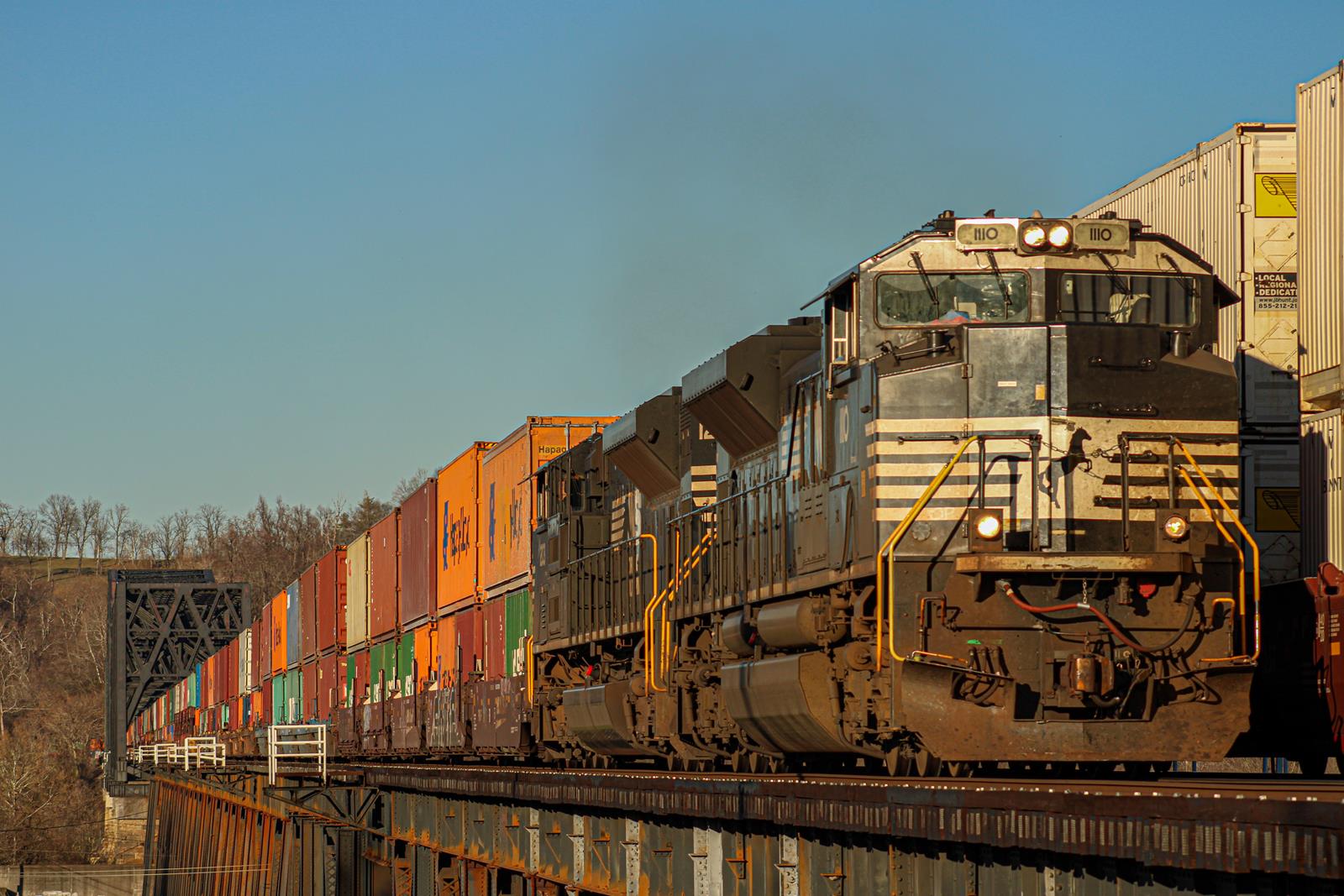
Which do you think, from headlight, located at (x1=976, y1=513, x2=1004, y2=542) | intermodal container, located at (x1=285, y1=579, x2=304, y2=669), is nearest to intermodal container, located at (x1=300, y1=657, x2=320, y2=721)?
intermodal container, located at (x1=285, y1=579, x2=304, y2=669)

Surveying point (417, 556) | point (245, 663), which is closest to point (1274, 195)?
point (417, 556)

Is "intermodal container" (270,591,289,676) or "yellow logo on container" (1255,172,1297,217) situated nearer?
"yellow logo on container" (1255,172,1297,217)

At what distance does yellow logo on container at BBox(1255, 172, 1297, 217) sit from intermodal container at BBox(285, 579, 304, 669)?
33.2 meters

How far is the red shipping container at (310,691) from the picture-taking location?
42.1 m

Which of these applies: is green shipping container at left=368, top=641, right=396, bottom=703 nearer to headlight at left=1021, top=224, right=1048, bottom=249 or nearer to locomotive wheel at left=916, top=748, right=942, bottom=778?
locomotive wheel at left=916, top=748, right=942, bottom=778

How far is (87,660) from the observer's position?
4833 inches

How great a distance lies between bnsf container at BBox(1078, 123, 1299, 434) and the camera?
15.4m

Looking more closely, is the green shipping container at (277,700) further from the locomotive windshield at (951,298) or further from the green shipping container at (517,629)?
the locomotive windshield at (951,298)

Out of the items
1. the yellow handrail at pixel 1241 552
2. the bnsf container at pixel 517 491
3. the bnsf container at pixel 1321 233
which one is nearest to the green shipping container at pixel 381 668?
the bnsf container at pixel 517 491

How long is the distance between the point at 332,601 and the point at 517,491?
16.9m

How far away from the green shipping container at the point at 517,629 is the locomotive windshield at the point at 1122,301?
39.0 ft

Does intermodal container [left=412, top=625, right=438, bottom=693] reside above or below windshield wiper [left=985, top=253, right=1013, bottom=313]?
below

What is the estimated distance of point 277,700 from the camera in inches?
1944

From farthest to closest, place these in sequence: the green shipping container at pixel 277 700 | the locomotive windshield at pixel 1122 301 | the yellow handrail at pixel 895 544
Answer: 1. the green shipping container at pixel 277 700
2. the locomotive windshield at pixel 1122 301
3. the yellow handrail at pixel 895 544
